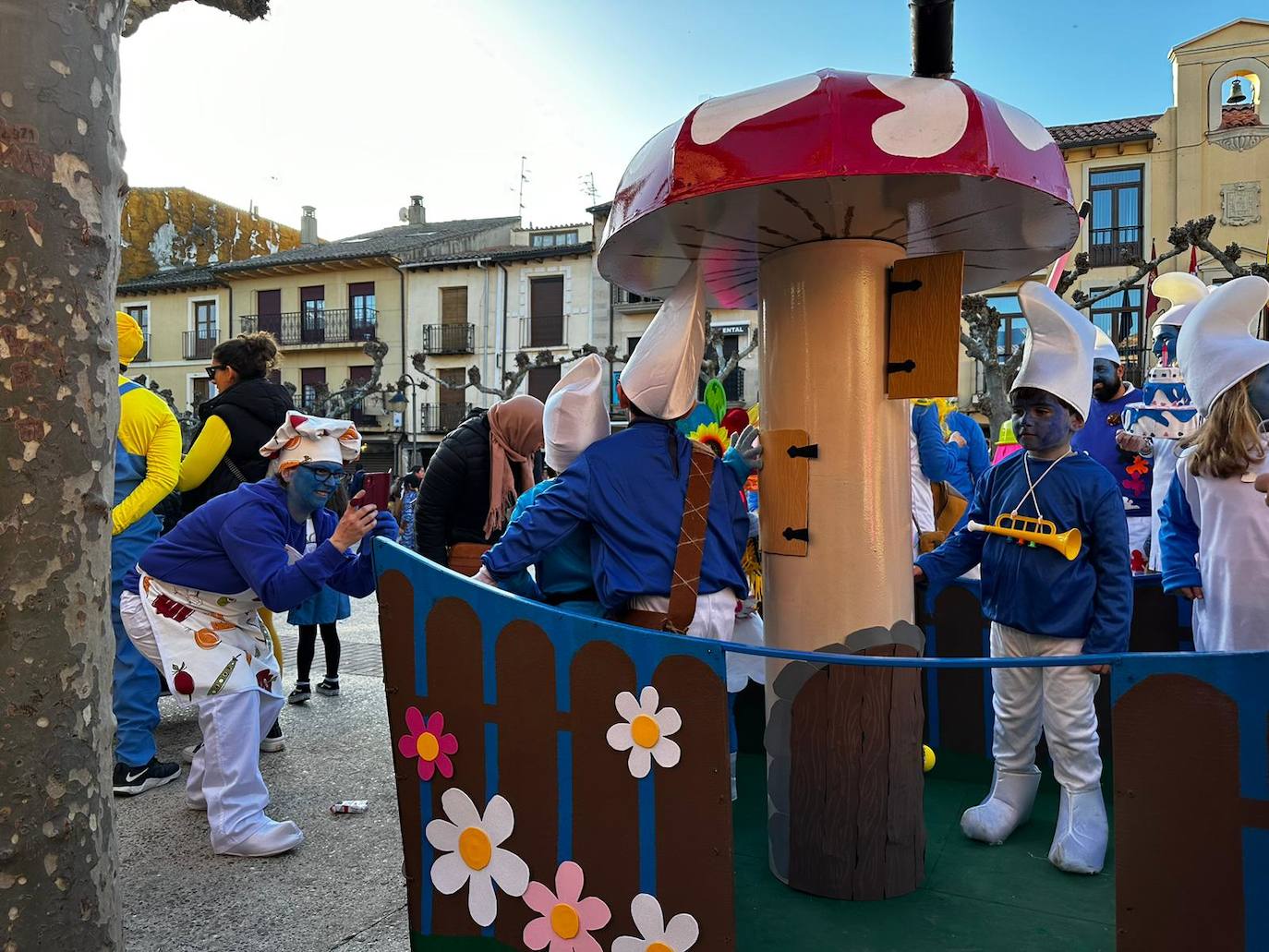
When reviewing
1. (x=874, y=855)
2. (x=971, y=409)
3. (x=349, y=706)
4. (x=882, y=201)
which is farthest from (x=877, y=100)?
(x=971, y=409)

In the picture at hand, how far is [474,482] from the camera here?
14.5 feet

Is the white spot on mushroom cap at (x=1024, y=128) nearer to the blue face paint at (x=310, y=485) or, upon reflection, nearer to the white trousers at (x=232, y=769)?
the blue face paint at (x=310, y=485)

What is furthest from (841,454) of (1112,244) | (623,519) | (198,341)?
(198,341)

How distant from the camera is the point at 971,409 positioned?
23188mm

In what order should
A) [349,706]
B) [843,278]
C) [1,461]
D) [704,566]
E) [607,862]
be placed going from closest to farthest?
[1,461], [607,862], [843,278], [704,566], [349,706]

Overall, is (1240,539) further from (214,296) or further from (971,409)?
(214,296)

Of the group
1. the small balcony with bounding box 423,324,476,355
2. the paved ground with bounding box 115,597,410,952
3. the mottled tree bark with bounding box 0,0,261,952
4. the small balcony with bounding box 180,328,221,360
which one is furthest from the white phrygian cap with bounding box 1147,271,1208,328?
the small balcony with bounding box 180,328,221,360

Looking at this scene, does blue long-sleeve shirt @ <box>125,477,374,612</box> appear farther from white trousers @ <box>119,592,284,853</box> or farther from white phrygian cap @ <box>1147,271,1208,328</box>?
white phrygian cap @ <box>1147,271,1208,328</box>

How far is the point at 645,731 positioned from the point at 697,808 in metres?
0.20

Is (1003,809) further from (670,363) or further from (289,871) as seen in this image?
(289,871)

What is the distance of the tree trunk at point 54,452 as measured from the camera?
167 centimetres

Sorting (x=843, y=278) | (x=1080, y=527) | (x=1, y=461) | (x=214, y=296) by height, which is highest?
(x=214, y=296)

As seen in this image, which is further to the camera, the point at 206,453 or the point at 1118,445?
the point at 1118,445

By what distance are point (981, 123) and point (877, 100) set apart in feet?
0.81
